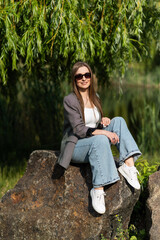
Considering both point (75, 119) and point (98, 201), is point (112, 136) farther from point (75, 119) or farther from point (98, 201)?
point (98, 201)

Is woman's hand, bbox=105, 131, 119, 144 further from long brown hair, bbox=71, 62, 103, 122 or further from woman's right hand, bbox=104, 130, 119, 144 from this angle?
long brown hair, bbox=71, 62, 103, 122

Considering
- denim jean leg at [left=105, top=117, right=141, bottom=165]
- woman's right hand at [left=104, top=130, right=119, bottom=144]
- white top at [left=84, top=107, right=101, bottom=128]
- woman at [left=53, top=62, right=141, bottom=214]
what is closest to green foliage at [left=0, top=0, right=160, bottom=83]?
woman at [left=53, top=62, right=141, bottom=214]

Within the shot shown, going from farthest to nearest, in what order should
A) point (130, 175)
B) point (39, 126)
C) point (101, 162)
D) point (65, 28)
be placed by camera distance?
point (39, 126)
point (65, 28)
point (130, 175)
point (101, 162)

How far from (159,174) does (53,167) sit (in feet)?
3.66

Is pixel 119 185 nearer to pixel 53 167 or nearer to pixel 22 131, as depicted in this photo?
pixel 53 167

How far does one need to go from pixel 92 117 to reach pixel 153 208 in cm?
110

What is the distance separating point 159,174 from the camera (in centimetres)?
370

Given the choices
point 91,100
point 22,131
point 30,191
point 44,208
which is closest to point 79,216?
point 44,208

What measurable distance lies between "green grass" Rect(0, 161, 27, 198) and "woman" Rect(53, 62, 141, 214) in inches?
66.4

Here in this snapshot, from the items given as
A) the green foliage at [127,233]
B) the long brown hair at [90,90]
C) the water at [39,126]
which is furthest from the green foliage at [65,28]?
the green foliage at [127,233]

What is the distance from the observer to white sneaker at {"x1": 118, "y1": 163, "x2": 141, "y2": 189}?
338 cm

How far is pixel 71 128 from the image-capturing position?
3.55 meters

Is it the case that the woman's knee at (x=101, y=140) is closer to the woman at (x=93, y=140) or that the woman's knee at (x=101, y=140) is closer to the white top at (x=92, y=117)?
the woman at (x=93, y=140)

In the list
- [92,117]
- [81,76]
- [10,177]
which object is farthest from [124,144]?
[10,177]
